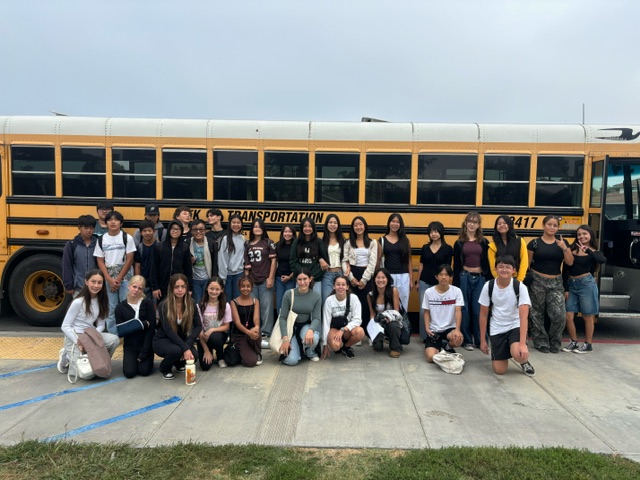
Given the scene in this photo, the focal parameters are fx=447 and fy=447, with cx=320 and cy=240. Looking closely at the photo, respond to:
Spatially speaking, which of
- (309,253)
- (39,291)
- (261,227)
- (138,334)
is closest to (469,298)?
(309,253)

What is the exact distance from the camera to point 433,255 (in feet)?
18.2

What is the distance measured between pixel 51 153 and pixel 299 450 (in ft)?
17.9

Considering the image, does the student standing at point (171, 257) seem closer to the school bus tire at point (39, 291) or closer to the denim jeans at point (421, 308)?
the school bus tire at point (39, 291)

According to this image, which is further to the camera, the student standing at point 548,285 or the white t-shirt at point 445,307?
the student standing at point 548,285

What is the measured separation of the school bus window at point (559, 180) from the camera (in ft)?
19.7

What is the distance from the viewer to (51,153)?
6.25 meters

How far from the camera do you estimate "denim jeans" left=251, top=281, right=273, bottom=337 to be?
5684 millimetres

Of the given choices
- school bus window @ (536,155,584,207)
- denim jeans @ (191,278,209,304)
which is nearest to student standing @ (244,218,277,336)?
denim jeans @ (191,278,209,304)

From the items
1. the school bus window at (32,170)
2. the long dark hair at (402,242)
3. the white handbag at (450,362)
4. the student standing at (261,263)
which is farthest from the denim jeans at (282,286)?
the school bus window at (32,170)

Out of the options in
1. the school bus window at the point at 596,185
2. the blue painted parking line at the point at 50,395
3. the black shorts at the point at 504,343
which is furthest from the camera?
the school bus window at the point at 596,185

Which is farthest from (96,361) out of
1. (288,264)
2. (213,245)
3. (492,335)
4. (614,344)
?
(614,344)

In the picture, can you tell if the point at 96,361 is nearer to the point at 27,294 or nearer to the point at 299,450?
the point at 299,450

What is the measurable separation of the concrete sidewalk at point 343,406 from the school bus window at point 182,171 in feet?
7.85

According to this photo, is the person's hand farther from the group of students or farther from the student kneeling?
the student kneeling
